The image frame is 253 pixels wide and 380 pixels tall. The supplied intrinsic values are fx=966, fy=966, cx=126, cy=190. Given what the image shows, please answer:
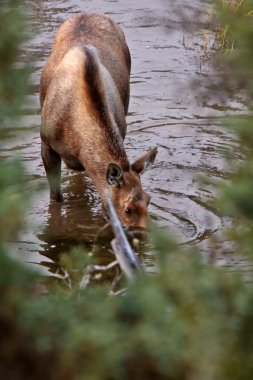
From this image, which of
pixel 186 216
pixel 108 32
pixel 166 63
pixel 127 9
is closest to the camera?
pixel 186 216

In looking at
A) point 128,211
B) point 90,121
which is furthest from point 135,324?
point 90,121

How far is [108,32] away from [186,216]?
2.44 m

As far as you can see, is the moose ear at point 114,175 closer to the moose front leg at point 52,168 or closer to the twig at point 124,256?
the moose front leg at point 52,168

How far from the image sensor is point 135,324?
3336 millimetres

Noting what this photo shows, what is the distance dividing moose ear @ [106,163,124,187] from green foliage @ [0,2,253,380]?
4.41 m

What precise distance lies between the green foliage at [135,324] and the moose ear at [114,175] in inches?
174

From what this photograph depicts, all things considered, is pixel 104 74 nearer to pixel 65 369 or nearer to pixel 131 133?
pixel 131 133

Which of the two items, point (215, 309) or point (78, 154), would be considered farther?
point (78, 154)

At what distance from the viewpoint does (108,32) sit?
1042 cm

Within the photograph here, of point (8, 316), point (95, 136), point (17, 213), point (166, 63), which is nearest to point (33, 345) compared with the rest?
point (8, 316)

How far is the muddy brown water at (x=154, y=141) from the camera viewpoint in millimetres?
8836

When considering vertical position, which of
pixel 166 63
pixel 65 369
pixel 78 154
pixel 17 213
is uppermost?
pixel 17 213

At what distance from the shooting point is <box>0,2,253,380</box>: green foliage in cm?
313

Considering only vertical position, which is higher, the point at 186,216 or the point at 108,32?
the point at 108,32
